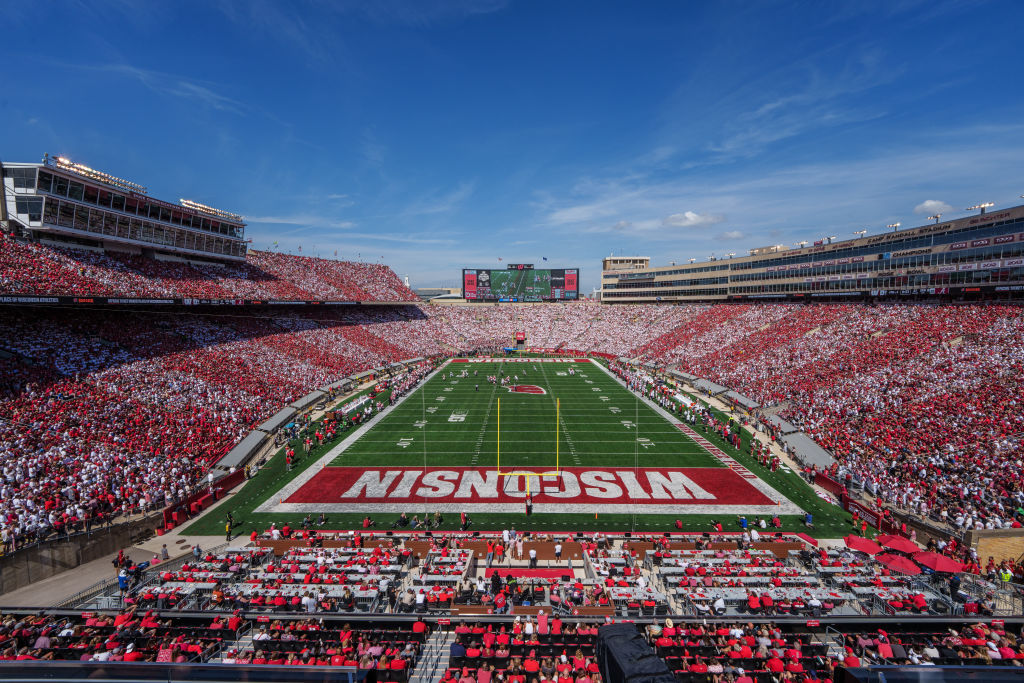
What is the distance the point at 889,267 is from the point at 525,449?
1522 inches

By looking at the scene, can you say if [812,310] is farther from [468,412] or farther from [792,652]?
[792,652]

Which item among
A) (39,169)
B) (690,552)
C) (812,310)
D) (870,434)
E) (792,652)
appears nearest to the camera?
(792,652)

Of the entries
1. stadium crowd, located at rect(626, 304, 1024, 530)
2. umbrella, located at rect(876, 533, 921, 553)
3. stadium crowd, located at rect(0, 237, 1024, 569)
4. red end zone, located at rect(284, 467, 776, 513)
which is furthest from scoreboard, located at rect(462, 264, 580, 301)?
umbrella, located at rect(876, 533, 921, 553)

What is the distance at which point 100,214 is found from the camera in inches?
1305

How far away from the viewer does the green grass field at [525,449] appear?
1775 cm

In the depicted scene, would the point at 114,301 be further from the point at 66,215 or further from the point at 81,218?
the point at 81,218

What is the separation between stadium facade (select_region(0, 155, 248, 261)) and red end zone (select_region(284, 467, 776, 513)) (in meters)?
26.1

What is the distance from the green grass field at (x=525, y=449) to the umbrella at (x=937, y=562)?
4041mm

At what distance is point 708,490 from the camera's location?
20.3 meters

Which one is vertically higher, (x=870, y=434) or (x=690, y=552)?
(x=870, y=434)

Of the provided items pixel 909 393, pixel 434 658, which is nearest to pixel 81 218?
pixel 434 658

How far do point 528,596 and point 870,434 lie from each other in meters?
20.7

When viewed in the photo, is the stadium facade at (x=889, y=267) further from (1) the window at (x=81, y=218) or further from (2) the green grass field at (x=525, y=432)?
(1) the window at (x=81, y=218)

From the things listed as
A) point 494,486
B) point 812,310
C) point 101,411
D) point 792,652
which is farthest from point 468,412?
point 812,310
